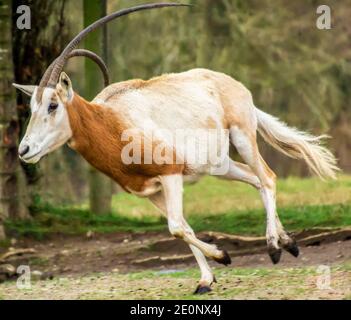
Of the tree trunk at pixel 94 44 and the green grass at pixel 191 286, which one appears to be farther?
the tree trunk at pixel 94 44

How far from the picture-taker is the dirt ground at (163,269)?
26.5 ft

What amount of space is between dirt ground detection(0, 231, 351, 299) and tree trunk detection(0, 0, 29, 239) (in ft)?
2.08

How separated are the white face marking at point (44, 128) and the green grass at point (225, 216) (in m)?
4.11

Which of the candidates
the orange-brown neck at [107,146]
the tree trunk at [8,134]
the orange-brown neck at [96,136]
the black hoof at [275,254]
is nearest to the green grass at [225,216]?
the tree trunk at [8,134]

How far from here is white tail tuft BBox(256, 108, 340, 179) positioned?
30.3 feet

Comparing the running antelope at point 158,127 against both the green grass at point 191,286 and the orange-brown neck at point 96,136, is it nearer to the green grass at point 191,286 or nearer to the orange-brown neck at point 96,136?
the orange-brown neck at point 96,136

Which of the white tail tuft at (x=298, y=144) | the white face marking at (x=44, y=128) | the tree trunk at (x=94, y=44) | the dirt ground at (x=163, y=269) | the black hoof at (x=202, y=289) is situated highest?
the tree trunk at (x=94, y=44)

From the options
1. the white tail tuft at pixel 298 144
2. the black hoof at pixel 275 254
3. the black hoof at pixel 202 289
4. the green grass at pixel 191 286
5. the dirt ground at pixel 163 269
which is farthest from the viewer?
the white tail tuft at pixel 298 144

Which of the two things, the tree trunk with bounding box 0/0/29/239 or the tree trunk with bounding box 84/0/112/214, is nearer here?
the tree trunk with bounding box 0/0/29/239

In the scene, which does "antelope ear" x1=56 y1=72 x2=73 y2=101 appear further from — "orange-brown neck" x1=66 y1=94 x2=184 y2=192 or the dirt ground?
the dirt ground

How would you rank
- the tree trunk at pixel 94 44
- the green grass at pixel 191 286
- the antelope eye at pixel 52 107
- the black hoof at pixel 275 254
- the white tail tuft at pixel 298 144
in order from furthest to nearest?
the tree trunk at pixel 94 44 < the white tail tuft at pixel 298 144 < the black hoof at pixel 275 254 < the green grass at pixel 191 286 < the antelope eye at pixel 52 107

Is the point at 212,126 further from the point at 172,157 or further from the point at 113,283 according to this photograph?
the point at 113,283

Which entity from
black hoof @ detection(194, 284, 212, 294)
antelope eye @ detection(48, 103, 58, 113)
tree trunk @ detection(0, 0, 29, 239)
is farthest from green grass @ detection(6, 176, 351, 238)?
antelope eye @ detection(48, 103, 58, 113)
